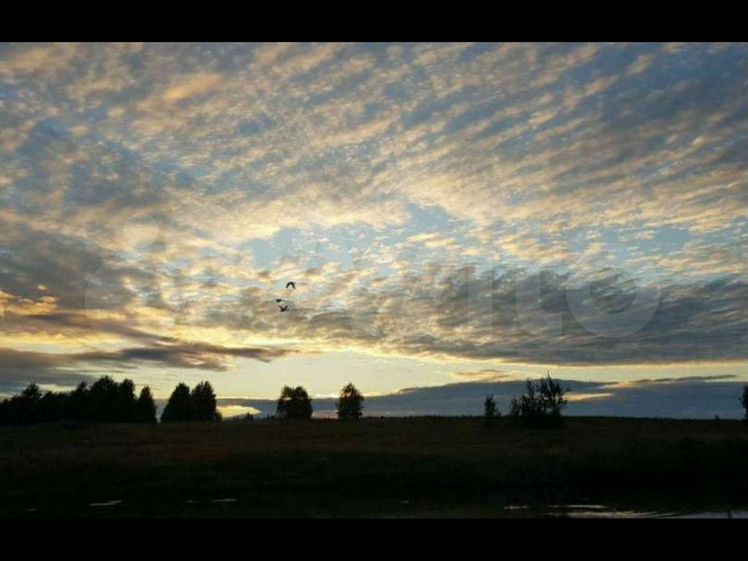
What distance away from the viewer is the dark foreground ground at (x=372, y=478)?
10.5m

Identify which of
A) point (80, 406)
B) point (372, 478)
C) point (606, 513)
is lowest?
point (606, 513)

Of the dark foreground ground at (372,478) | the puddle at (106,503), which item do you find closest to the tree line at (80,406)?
the dark foreground ground at (372,478)

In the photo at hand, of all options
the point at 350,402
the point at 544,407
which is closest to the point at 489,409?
the point at 544,407

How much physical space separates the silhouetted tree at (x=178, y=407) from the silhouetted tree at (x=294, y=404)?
9.37 m

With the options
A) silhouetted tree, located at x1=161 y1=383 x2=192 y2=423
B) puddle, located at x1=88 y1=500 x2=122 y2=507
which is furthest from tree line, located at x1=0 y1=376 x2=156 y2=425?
puddle, located at x1=88 y1=500 x2=122 y2=507

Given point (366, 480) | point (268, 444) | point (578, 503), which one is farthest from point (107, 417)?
point (578, 503)

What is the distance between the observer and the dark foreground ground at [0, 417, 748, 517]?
10.5 meters

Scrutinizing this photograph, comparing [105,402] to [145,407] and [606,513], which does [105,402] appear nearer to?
[145,407]

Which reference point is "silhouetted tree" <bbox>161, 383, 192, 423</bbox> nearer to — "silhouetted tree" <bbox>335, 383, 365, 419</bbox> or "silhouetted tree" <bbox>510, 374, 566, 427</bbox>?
"silhouetted tree" <bbox>335, 383, 365, 419</bbox>

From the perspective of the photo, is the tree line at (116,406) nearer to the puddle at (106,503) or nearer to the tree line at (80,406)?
the tree line at (80,406)

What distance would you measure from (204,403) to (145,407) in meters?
6.17

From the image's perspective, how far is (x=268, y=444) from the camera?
21844 millimetres

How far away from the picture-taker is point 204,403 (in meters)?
54.6
